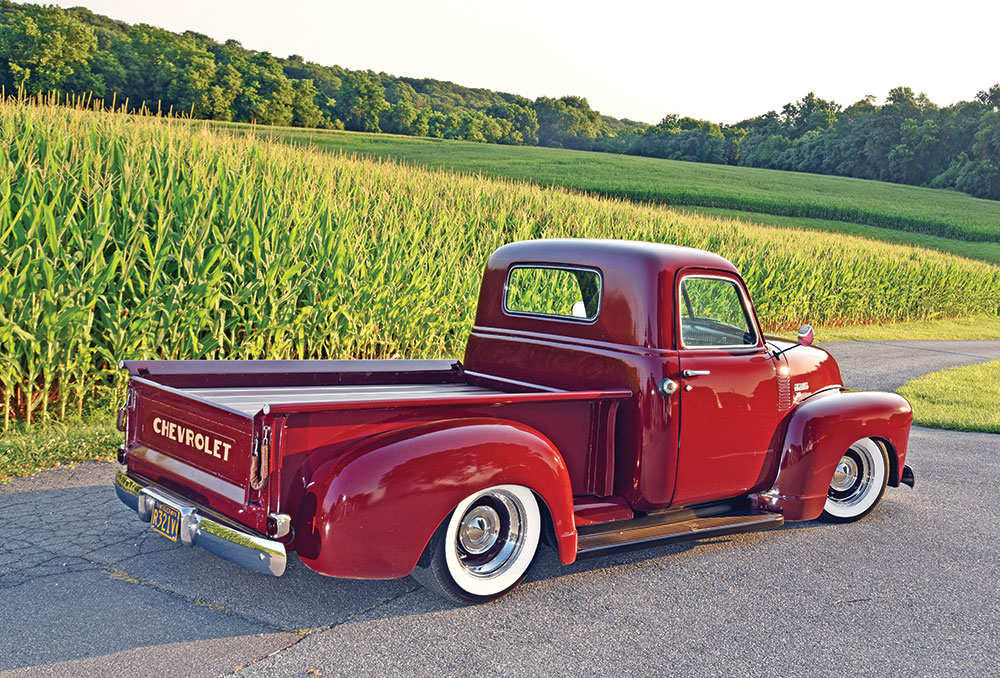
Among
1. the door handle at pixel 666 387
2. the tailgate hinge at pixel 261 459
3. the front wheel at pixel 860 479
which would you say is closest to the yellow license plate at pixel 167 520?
the tailgate hinge at pixel 261 459

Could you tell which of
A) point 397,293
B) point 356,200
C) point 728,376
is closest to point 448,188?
point 356,200

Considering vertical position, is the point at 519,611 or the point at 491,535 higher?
the point at 491,535

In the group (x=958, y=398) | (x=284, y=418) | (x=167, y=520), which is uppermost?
(x=284, y=418)

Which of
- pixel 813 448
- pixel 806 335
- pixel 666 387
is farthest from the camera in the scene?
pixel 806 335

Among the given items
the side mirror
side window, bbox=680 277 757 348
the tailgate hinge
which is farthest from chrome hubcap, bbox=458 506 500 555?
the side mirror

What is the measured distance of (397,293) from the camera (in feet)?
32.3

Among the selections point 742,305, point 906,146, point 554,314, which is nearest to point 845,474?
point 742,305

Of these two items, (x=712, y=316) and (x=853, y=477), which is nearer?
(x=712, y=316)

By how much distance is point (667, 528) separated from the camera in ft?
14.5

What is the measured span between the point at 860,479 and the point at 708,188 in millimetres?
47488

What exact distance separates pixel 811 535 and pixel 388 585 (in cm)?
277

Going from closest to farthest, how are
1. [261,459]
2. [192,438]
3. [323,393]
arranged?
[261,459]
[192,438]
[323,393]

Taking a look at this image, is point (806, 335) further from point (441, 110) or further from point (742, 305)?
point (441, 110)

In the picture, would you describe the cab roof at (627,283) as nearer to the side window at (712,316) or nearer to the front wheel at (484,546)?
the side window at (712,316)
